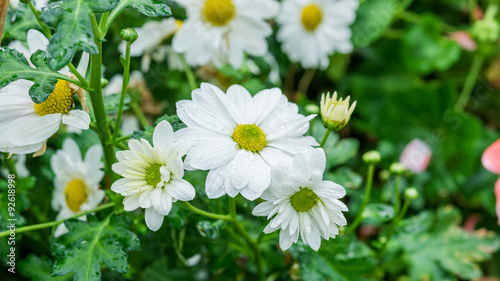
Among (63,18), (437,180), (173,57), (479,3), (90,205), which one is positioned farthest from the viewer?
(479,3)

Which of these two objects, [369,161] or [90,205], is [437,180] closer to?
[369,161]

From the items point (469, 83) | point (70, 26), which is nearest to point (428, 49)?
point (469, 83)

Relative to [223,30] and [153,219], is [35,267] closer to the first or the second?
[153,219]

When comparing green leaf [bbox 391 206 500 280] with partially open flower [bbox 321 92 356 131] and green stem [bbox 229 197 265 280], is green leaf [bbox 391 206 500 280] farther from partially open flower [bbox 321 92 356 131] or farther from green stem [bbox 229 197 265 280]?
partially open flower [bbox 321 92 356 131]

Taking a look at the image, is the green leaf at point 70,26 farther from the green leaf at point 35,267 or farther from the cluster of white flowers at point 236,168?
the green leaf at point 35,267

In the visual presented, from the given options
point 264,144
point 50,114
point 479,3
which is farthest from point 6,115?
point 479,3

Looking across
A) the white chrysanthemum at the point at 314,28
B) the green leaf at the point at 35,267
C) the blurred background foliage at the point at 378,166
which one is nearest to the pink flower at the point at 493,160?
the blurred background foliage at the point at 378,166
